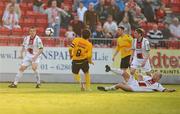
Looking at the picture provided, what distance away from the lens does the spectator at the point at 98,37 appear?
85.0 feet

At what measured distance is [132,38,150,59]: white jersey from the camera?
20.6m

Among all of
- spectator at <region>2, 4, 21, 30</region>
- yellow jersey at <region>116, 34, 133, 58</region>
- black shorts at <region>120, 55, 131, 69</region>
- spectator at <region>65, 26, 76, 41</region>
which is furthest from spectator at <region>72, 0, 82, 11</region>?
black shorts at <region>120, 55, 131, 69</region>

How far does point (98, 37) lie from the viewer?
86.8 feet

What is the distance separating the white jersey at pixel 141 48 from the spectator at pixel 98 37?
5097mm

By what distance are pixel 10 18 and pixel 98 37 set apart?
165 inches

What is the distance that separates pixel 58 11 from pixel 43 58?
3628 millimetres

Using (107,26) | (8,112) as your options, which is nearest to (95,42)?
(107,26)

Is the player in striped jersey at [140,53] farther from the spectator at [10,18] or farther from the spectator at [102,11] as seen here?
the spectator at [10,18]

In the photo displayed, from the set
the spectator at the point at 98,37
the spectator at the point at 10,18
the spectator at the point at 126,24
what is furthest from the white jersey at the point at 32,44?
the spectator at the point at 126,24

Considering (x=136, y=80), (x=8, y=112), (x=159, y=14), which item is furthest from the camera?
(x=159, y=14)

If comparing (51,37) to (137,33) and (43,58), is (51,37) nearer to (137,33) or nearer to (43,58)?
(43,58)

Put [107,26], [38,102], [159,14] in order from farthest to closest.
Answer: [159,14] → [107,26] → [38,102]

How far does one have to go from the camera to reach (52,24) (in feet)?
91.1

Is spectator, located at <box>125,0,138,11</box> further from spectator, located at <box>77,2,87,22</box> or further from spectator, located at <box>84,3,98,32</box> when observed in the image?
spectator, located at <box>84,3,98,32</box>
